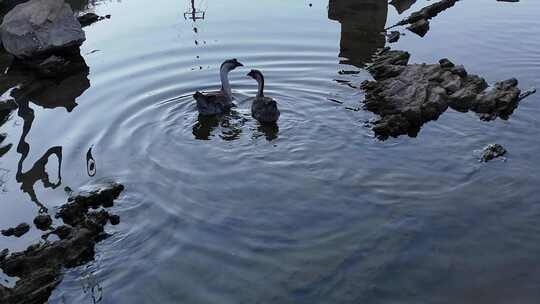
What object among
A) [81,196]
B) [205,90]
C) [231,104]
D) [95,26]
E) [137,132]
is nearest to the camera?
[81,196]

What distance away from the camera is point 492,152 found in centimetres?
1221

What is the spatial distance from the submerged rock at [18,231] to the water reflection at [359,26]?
10.5 meters

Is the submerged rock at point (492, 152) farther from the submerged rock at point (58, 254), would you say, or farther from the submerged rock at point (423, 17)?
the submerged rock at point (423, 17)

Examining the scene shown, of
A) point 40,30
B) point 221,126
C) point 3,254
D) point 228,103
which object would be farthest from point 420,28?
point 3,254

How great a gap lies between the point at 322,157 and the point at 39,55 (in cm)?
1162

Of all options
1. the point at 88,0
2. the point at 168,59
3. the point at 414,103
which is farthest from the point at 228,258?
the point at 88,0

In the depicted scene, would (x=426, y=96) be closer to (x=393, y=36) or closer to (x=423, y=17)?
(x=393, y=36)

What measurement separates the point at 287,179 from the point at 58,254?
453 centimetres

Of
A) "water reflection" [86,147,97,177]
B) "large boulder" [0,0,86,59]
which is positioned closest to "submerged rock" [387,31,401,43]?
"large boulder" [0,0,86,59]

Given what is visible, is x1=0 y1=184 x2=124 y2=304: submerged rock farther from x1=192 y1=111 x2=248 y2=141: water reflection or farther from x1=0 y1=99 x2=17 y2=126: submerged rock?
x1=0 y1=99 x2=17 y2=126: submerged rock

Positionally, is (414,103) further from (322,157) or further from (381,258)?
(381,258)

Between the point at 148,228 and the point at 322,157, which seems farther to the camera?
the point at 322,157

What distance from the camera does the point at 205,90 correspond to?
16.3 meters

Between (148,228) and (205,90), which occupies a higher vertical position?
(205,90)
